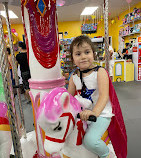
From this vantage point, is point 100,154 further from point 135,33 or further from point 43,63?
point 135,33

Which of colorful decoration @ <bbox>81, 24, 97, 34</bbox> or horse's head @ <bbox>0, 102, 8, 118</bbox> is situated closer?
horse's head @ <bbox>0, 102, 8, 118</bbox>

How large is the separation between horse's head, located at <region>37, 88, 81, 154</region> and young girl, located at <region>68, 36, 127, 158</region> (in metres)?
0.17

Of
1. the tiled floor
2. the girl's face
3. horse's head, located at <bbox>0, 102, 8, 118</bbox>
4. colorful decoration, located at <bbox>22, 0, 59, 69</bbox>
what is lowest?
the tiled floor

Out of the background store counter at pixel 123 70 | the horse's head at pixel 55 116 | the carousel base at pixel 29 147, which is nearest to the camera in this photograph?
the horse's head at pixel 55 116

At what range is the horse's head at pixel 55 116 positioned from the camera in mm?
539

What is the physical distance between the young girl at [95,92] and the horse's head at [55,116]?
0.55 ft

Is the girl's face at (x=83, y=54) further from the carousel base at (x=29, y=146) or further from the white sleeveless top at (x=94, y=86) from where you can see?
the carousel base at (x=29, y=146)

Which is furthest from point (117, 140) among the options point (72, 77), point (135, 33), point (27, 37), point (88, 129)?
point (135, 33)

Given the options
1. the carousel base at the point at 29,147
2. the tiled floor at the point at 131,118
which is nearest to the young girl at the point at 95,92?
the carousel base at the point at 29,147

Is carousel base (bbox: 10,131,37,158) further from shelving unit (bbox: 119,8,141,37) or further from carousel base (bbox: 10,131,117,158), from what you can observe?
shelving unit (bbox: 119,8,141,37)

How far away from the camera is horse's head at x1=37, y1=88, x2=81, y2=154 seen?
1.77ft

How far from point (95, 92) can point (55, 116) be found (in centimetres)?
40

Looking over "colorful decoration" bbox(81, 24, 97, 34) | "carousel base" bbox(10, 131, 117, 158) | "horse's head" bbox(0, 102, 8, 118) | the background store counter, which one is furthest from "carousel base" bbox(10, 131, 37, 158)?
"colorful decoration" bbox(81, 24, 97, 34)

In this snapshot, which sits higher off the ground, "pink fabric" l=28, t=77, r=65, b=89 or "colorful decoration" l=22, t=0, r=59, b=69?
"colorful decoration" l=22, t=0, r=59, b=69
